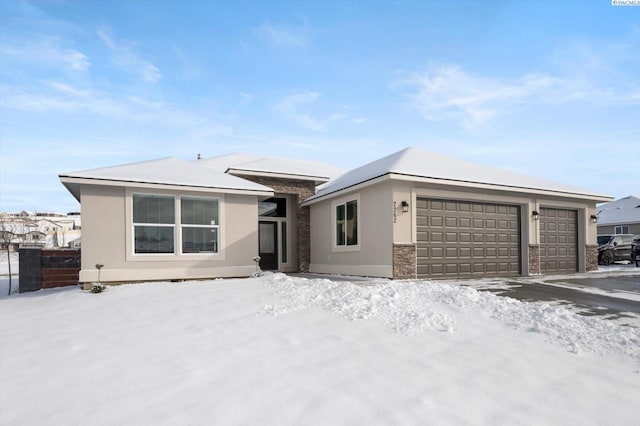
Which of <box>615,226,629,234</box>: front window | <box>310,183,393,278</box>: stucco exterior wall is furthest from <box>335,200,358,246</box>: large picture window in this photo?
<box>615,226,629,234</box>: front window

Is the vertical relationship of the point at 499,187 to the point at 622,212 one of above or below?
above

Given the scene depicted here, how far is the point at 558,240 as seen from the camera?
13906 mm

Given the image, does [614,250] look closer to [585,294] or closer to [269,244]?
[585,294]

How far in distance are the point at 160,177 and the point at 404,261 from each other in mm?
7504

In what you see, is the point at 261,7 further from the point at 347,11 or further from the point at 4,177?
the point at 4,177

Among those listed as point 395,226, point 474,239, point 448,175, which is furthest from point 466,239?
point 395,226

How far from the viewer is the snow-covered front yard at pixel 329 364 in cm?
341

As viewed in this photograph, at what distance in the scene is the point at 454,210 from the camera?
11766mm

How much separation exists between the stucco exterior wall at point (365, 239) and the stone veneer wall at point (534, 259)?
5.60m

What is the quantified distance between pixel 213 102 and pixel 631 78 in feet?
46.2

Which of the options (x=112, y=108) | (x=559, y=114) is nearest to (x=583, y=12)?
(x=559, y=114)

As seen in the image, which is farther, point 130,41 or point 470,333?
point 130,41

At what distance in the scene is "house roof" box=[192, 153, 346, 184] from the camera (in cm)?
1481

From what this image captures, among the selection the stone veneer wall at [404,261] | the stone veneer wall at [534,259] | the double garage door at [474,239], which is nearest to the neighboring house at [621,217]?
the double garage door at [474,239]
